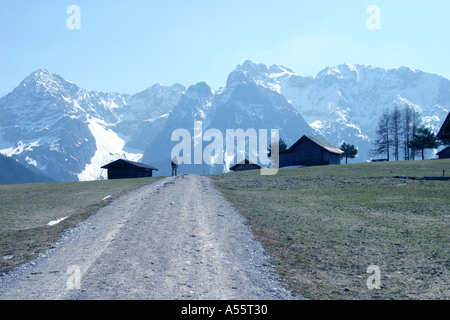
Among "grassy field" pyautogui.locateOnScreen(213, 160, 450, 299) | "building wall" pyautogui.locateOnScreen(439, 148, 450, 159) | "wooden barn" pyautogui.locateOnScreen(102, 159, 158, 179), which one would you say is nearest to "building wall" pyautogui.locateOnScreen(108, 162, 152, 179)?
"wooden barn" pyautogui.locateOnScreen(102, 159, 158, 179)

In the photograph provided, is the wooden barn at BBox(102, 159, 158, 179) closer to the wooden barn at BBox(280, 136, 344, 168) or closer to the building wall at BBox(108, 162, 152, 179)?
the building wall at BBox(108, 162, 152, 179)

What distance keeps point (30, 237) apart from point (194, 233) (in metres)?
6.62

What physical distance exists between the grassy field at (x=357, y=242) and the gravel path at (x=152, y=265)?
0.85 metres

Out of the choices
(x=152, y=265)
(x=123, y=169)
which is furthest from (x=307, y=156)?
(x=152, y=265)

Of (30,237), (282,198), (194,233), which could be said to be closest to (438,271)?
(194,233)

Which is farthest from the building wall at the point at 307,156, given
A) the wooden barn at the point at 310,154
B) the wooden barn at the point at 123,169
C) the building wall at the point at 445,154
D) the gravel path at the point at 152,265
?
the gravel path at the point at 152,265

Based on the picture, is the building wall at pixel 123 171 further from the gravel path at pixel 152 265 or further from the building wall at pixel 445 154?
the building wall at pixel 445 154

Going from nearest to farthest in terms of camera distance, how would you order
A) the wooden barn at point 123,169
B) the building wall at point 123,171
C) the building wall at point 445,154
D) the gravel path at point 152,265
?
the gravel path at point 152,265 < the wooden barn at point 123,169 < the building wall at point 123,171 < the building wall at point 445,154

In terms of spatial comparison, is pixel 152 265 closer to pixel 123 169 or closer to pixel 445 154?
pixel 123 169

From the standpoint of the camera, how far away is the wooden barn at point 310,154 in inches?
3330

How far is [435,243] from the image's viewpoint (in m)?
12.6

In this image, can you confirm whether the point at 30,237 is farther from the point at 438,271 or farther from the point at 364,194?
the point at 364,194
